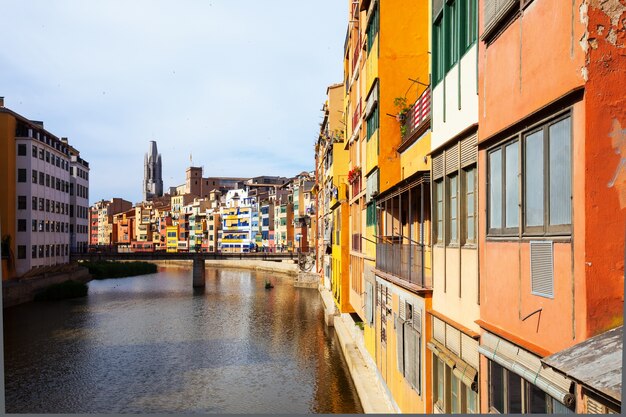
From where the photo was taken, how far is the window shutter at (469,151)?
24.0 feet

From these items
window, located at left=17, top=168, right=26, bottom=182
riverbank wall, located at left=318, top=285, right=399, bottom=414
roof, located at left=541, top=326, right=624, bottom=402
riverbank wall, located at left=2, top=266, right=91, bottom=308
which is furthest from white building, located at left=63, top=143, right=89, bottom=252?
roof, located at left=541, top=326, right=624, bottom=402

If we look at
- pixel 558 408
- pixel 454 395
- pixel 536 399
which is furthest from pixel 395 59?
pixel 558 408

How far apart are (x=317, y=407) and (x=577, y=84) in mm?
16320

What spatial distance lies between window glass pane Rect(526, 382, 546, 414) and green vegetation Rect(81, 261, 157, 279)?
7492 centimetres

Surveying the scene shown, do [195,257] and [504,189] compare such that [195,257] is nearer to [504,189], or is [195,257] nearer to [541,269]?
[504,189]

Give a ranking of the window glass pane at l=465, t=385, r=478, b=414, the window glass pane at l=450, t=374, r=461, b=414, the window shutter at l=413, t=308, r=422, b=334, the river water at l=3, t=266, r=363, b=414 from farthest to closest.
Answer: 1. the river water at l=3, t=266, r=363, b=414
2. the window shutter at l=413, t=308, r=422, b=334
3. the window glass pane at l=450, t=374, r=461, b=414
4. the window glass pane at l=465, t=385, r=478, b=414

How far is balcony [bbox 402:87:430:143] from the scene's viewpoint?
1096 centimetres

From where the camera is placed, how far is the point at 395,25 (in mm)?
15336

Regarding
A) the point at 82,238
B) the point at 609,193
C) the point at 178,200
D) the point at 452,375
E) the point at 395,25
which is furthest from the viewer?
the point at 178,200

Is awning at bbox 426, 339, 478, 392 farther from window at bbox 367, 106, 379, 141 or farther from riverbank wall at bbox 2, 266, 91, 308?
riverbank wall at bbox 2, 266, 91, 308

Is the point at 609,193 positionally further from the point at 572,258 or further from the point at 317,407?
the point at 317,407

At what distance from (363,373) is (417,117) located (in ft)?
28.4

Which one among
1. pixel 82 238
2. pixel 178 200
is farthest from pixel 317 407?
pixel 178 200

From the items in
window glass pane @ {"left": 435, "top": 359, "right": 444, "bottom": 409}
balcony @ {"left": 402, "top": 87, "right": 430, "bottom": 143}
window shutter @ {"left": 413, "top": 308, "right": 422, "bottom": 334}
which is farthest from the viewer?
balcony @ {"left": 402, "top": 87, "right": 430, "bottom": 143}
